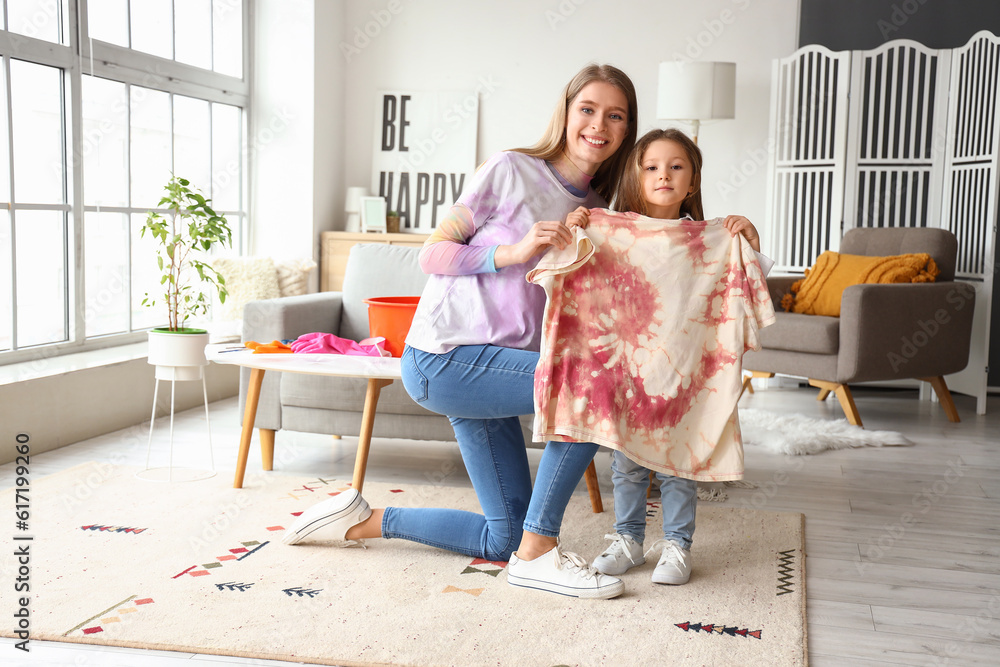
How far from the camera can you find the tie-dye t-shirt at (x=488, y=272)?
196 centimetres

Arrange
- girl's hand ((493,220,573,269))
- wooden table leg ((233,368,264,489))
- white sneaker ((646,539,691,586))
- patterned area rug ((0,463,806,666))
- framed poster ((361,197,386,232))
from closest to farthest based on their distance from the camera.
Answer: patterned area rug ((0,463,806,666)) < girl's hand ((493,220,573,269)) < white sneaker ((646,539,691,586)) < wooden table leg ((233,368,264,489)) < framed poster ((361,197,386,232))

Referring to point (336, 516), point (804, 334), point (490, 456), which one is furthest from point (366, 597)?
point (804, 334)

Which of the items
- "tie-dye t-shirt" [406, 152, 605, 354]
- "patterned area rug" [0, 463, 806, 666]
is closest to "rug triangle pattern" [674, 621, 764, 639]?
"patterned area rug" [0, 463, 806, 666]

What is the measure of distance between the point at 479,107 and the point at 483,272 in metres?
4.03

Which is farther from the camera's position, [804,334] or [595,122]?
[804,334]

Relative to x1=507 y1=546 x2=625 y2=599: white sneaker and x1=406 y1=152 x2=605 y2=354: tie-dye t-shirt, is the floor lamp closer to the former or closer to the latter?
x1=406 y1=152 x2=605 y2=354: tie-dye t-shirt

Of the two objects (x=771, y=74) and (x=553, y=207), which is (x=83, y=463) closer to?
(x=553, y=207)

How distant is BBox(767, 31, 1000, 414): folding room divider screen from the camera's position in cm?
462

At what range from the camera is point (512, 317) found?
6.48ft

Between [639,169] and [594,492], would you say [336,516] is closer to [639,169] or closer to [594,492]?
[594,492]

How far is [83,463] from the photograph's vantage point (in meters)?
3.05

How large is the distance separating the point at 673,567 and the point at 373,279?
1.83 m

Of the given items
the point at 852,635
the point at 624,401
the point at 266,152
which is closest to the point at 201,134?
the point at 266,152

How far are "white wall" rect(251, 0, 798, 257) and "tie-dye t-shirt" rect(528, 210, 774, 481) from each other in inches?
139
